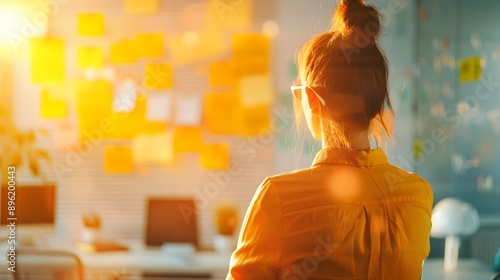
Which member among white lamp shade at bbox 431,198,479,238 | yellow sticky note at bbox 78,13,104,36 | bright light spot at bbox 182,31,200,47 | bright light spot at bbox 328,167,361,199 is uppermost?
yellow sticky note at bbox 78,13,104,36

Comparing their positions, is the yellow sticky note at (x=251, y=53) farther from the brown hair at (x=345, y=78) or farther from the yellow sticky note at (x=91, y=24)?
the brown hair at (x=345, y=78)

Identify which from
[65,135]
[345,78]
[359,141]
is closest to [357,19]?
[345,78]

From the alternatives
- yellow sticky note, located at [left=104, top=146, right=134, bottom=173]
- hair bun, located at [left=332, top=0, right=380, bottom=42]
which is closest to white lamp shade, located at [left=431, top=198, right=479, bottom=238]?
yellow sticky note, located at [left=104, top=146, right=134, bottom=173]

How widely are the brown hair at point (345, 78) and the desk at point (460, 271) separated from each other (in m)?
1.88

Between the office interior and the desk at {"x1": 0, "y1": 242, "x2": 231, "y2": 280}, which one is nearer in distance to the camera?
the desk at {"x1": 0, "y1": 242, "x2": 231, "y2": 280}

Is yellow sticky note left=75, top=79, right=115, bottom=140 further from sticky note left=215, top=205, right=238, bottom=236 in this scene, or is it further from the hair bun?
the hair bun

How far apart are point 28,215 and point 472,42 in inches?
113

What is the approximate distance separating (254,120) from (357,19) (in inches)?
96.3

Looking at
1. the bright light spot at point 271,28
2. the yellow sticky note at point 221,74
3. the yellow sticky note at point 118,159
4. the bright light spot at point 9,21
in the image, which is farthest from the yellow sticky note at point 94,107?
the bright light spot at point 271,28

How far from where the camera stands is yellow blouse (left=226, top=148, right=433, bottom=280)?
1.06 m

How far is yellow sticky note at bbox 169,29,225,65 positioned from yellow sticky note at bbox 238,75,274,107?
25 centimetres

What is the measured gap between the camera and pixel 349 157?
1145 millimetres

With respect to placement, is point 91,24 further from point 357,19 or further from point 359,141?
point 359,141

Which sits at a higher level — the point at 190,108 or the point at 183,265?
the point at 190,108
